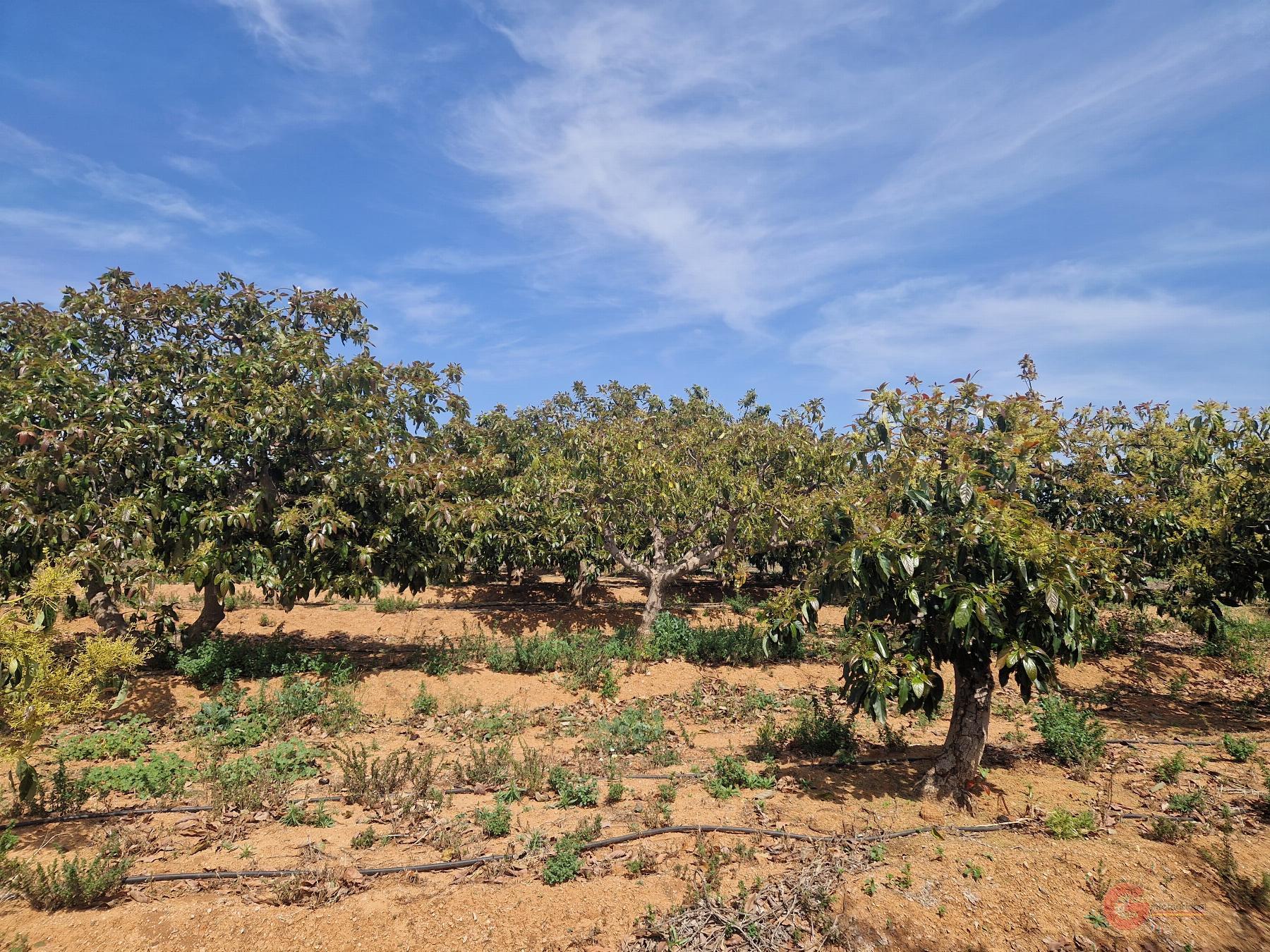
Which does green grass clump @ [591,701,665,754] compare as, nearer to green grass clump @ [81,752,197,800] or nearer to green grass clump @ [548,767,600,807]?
green grass clump @ [548,767,600,807]

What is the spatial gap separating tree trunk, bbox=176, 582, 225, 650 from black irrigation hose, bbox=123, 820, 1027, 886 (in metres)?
7.15

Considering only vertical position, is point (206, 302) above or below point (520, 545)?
above

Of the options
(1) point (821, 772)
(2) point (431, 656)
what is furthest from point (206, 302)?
(1) point (821, 772)

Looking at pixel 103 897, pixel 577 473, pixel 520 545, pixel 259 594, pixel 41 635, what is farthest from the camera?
pixel 259 594

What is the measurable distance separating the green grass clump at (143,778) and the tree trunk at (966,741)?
26.9 ft

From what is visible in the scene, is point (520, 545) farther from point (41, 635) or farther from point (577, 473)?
point (41, 635)

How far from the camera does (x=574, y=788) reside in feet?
23.1

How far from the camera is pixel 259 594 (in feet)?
58.1

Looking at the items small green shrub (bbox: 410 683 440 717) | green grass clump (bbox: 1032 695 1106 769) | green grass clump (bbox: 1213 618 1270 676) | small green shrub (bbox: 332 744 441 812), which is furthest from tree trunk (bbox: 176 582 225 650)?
green grass clump (bbox: 1213 618 1270 676)

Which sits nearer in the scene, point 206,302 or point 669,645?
point 206,302

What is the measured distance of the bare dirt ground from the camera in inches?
179

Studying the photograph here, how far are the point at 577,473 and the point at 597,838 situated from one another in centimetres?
941

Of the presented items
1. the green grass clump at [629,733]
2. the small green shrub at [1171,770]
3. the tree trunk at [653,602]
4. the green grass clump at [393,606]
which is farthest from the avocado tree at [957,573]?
the green grass clump at [393,606]

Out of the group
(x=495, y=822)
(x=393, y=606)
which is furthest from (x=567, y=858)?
(x=393, y=606)
